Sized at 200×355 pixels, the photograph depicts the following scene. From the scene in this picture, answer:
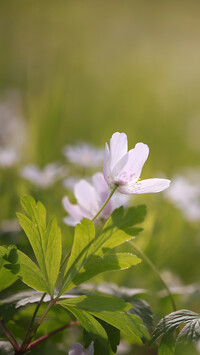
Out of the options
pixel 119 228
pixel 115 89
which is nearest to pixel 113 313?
pixel 119 228

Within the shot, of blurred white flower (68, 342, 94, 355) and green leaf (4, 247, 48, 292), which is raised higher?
green leaf (4, 247, 48, 292)

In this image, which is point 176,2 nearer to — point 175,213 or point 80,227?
point 175,213

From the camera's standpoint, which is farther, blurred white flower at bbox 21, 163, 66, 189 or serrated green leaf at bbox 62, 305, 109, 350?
blurred white flower at bbox 21, 163, 66, 189

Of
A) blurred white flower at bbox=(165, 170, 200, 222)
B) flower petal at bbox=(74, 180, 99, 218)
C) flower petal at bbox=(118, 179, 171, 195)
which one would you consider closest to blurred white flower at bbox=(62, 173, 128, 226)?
flower petal at bbox=(74, 180, 99, 218)

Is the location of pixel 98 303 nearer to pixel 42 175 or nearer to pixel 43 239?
pixel 43 239

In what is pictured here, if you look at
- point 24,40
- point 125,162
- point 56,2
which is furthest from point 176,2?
point 125,162

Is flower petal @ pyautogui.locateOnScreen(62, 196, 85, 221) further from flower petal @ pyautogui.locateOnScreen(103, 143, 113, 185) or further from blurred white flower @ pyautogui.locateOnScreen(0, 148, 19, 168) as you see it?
blurred white flower @ pyautogui.locateOnScreen(0, 148, 19, 168)

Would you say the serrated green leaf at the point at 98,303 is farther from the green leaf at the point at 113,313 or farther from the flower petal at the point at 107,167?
the flower petal at the point at 107,167
